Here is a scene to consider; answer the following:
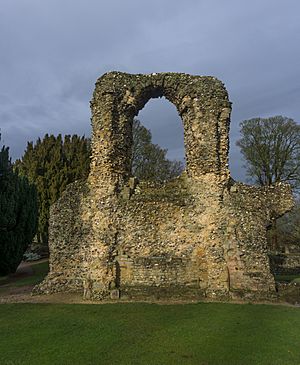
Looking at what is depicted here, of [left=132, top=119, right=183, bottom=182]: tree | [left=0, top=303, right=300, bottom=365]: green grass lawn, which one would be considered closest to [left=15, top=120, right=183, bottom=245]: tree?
[left=132, top=119, right=183, bottom=182]: tree

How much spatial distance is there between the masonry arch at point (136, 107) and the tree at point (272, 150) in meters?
15.4

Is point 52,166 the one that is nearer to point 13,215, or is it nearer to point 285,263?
point 13,215

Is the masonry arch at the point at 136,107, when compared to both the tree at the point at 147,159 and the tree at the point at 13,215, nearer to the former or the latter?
the tree at the point at 13,215

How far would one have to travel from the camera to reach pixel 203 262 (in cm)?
1236

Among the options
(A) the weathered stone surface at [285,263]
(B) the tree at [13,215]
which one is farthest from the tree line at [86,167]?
(A) the weathered stone surface at [285,263]

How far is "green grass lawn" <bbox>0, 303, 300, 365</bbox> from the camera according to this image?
652 centimetres

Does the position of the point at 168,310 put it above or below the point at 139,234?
below

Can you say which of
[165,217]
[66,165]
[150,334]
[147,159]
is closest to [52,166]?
[66,165]

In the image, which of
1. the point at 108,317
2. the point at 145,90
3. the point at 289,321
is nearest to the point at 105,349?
the point at 108,317

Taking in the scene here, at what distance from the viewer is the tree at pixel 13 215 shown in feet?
58.2

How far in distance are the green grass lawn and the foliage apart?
19.7 m

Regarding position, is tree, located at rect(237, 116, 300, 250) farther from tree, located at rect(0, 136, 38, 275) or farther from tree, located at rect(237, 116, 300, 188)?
tree, located at rect(0, 136, 38, 275)

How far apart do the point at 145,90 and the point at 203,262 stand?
21.4ft

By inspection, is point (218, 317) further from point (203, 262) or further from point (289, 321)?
point (203, 262)
